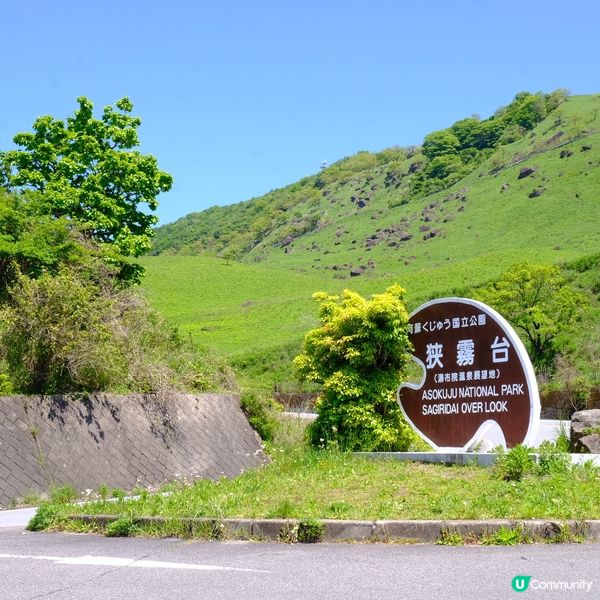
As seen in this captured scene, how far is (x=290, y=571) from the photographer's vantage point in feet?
23.3

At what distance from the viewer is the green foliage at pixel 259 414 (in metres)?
19.4

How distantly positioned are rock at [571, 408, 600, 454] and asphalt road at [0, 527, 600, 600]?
7126 mm

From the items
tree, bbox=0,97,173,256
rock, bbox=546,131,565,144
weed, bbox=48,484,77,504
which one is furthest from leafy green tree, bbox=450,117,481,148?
weed, bbox=48,484,77,504

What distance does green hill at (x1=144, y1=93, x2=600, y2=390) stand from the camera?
74.4m

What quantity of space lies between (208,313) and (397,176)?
82.6 metres

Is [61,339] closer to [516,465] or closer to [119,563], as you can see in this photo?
[119,563]

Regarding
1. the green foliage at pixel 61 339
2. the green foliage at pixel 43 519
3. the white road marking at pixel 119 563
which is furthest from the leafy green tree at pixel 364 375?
the white road marking at pixel 119 563

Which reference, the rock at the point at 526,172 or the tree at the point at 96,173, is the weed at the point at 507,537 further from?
the rock at the point at 526,172

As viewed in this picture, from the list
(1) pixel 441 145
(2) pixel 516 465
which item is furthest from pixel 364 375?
(1) pixel 441 145

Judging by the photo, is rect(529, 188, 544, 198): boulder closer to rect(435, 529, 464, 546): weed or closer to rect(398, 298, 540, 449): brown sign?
rect(398, 298, 540, 449): brown sign

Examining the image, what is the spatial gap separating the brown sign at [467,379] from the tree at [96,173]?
11.8 metres

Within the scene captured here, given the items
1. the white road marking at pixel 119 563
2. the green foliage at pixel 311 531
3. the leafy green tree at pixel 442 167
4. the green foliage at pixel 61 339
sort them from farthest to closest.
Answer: the leafy green tree at pixel 442 167 → the green foliage at pixel 61 339 → the green foliage at pixel 311 531 → the white road marking at pixel 119 563

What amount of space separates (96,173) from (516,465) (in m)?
17.7

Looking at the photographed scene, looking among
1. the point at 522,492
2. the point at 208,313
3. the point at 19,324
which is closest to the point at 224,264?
the point at 208,313
